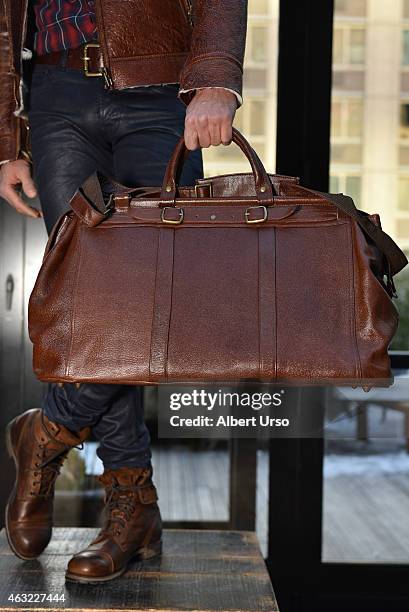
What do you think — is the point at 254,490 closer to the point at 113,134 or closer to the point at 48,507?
the point at 48,507

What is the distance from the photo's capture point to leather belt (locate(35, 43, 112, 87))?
6.17 ft

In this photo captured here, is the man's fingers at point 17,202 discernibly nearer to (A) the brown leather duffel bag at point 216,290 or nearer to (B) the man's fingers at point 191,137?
(A) the brown leather duffel bag at point 216,290

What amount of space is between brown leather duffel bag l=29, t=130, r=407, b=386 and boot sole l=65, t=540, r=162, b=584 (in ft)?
1.53

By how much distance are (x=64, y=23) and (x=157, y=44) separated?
0.21 m

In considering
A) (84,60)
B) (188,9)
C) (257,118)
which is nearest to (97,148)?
(84,60)

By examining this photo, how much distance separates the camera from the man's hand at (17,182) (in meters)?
2.06

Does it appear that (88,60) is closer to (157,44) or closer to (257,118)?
(157,44)

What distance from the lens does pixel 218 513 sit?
8.87 ft

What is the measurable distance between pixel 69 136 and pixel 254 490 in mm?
1199

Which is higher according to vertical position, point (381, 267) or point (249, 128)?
point (249, 128)

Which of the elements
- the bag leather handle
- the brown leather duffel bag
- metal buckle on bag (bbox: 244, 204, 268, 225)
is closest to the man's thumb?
the brown leather duffel bag

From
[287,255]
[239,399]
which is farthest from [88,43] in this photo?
[239,399]

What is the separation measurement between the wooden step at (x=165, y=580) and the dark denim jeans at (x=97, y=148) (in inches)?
9.8

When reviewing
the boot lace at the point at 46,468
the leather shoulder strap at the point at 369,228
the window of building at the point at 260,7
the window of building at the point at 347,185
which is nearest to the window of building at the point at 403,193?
the window of building at the point at 347,185
